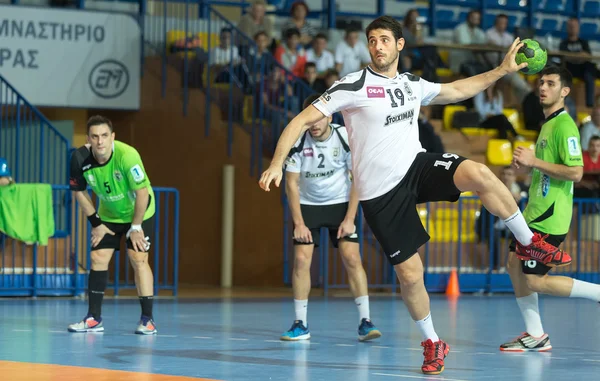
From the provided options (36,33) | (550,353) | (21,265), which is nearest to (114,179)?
(550,353)

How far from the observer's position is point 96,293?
429 inches

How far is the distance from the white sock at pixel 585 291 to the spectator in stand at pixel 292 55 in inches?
431

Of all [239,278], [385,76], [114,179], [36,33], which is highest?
[36,33]

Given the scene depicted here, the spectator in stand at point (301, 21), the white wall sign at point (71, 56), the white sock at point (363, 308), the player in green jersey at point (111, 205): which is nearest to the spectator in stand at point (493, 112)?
the spectator in stand at point (301, 21)

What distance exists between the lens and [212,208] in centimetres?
1927

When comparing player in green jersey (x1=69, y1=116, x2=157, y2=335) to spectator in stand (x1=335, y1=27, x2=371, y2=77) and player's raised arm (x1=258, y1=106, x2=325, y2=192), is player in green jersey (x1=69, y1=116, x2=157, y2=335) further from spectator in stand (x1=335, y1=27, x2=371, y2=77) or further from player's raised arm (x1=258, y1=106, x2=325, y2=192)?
spectator in stand (x1=335, y1=27, x2=371, y2=77)

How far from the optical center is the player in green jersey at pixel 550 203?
9336 millimetres

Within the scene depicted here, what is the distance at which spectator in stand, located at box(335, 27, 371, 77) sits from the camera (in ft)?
66.9

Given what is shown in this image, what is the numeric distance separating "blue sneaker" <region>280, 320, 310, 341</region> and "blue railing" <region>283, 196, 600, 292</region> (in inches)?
269

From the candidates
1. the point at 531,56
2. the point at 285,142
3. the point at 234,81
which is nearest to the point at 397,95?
the point at 531,56

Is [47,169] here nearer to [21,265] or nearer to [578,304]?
[21,265]

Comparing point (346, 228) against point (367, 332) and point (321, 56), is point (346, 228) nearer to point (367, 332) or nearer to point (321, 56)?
point (367, 332)

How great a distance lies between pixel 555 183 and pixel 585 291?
3.07 feet

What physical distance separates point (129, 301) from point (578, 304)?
20.0 feet
